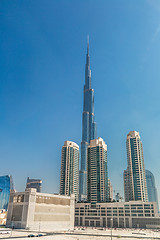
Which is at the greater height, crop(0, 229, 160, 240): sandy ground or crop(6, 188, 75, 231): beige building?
crop(6, 188, 75, 231): beige building

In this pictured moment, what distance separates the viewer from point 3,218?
163 m

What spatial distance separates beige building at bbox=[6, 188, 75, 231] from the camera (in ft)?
425

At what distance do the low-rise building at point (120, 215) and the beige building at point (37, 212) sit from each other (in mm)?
38982

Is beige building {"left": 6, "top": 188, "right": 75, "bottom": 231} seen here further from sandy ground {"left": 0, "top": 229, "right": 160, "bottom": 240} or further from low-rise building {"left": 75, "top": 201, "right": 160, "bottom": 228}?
low-rise building {"left": 75, "top": 201, "right": 160, "bottom": 228}

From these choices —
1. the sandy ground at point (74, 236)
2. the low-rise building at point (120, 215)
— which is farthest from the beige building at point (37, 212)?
the low-rise building at point (120, 215)

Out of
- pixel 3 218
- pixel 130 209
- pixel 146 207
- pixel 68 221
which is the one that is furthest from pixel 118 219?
pixel 3 218

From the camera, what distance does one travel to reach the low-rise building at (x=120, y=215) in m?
167

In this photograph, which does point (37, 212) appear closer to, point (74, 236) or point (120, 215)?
point (74, 236)

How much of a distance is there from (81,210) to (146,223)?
2334 inches

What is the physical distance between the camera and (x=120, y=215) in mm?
178000

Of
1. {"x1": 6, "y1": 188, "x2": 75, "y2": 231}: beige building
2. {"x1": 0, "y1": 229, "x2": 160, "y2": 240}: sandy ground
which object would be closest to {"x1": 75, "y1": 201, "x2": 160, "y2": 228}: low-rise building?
{"x1": 6, "y1": 188, "x2": 75, "y2": 231}: beige building

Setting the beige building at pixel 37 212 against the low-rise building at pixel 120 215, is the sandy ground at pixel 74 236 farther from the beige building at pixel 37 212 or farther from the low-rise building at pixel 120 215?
the low-rise building at pixel 120 215

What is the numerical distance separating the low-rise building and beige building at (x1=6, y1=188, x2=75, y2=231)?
128 feet

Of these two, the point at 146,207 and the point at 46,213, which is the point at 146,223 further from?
the point at 46,213
